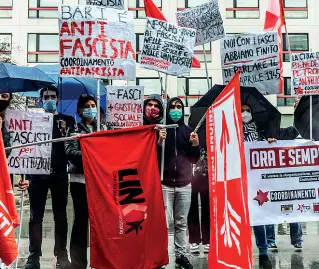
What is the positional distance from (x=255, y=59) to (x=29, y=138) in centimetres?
351

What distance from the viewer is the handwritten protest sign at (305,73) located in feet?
29.9

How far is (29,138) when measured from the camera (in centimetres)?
666

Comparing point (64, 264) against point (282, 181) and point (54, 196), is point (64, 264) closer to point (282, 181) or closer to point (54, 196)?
point (54, 196)

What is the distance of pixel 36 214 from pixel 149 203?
170 cm

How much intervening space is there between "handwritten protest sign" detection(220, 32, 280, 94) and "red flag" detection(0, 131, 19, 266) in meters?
4.60

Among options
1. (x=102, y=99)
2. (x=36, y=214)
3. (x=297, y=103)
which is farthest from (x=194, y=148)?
(x=102, y=99)

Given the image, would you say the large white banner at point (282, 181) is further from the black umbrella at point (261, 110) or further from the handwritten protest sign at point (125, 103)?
the handwritten protest sign at point (125, 103)

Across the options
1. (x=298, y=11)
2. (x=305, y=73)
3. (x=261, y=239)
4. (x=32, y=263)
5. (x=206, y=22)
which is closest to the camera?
(x=32, y=263)

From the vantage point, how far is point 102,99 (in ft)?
35.0

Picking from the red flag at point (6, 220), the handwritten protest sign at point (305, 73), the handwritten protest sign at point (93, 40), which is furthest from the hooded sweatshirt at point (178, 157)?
the red flag at point (6, 220)

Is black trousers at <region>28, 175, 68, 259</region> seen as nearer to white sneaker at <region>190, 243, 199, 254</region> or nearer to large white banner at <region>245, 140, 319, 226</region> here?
white sneaker at <region>190, 243, 199, 254</region>

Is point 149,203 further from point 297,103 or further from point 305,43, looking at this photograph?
point 305,43

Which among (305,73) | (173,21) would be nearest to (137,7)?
(173,21)

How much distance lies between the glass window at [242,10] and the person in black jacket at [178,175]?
101 feet
